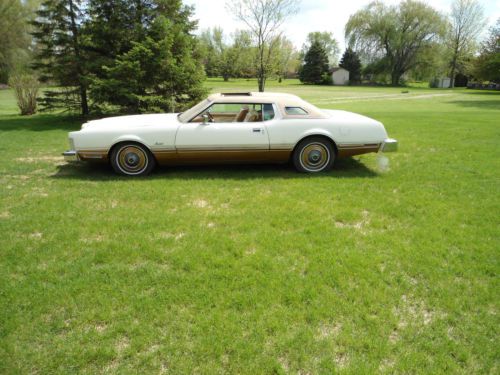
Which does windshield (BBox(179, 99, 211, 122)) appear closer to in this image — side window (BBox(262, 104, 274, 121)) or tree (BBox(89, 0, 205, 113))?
side window (BBox(262, 104, 274, 121))

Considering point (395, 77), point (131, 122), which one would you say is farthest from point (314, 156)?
point (395, 77)

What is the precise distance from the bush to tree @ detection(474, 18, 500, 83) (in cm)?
3994

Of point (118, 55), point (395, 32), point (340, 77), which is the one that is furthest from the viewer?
point (340, 77)

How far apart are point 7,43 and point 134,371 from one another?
2005 inches

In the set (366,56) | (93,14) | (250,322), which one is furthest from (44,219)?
(366,56)

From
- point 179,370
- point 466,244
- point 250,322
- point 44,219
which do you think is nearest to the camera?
point 179,370

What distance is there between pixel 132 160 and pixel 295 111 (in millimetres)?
2959

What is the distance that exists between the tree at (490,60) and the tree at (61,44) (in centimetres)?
3814

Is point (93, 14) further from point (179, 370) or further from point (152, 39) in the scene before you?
point (179, 370)

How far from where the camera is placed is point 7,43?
40094mm

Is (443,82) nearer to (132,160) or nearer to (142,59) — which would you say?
(142,59)

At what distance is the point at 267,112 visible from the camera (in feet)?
19.2

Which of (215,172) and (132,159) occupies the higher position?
(132,159)

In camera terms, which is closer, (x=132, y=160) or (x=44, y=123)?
(x=132, y=160)
